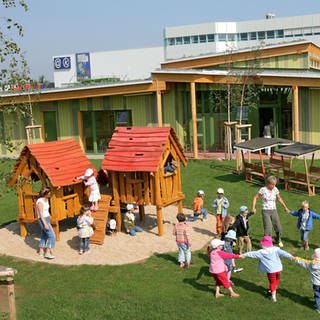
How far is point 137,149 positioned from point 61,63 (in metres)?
76.5

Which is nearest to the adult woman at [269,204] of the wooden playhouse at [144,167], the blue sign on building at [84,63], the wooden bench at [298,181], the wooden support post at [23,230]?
the wooden playhouse at [144,167]

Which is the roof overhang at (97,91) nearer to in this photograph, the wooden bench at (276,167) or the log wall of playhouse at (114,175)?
the wooden bench at (276,167)

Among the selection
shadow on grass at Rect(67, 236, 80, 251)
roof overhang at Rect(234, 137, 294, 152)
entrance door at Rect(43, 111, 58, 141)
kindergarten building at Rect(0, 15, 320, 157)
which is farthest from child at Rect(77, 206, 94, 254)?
entrance door at Rect(43, 111, 58, 141)

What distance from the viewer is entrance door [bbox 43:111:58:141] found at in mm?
31781

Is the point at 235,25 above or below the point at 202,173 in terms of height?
above

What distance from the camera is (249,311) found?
951cm

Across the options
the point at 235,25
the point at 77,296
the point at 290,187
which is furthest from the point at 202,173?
the point at 235,25

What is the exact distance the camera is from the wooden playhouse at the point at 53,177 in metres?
14.1

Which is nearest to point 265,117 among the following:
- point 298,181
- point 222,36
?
point 298,181

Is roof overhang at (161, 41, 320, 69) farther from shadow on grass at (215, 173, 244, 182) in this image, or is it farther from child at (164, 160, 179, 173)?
child at (164, 160, 179, 173)

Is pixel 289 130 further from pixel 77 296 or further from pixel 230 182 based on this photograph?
pixel 77 296

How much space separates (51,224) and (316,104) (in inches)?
606

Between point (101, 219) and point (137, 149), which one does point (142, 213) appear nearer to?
point (101, 219)

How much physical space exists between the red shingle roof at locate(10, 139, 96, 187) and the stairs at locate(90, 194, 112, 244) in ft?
3.33
